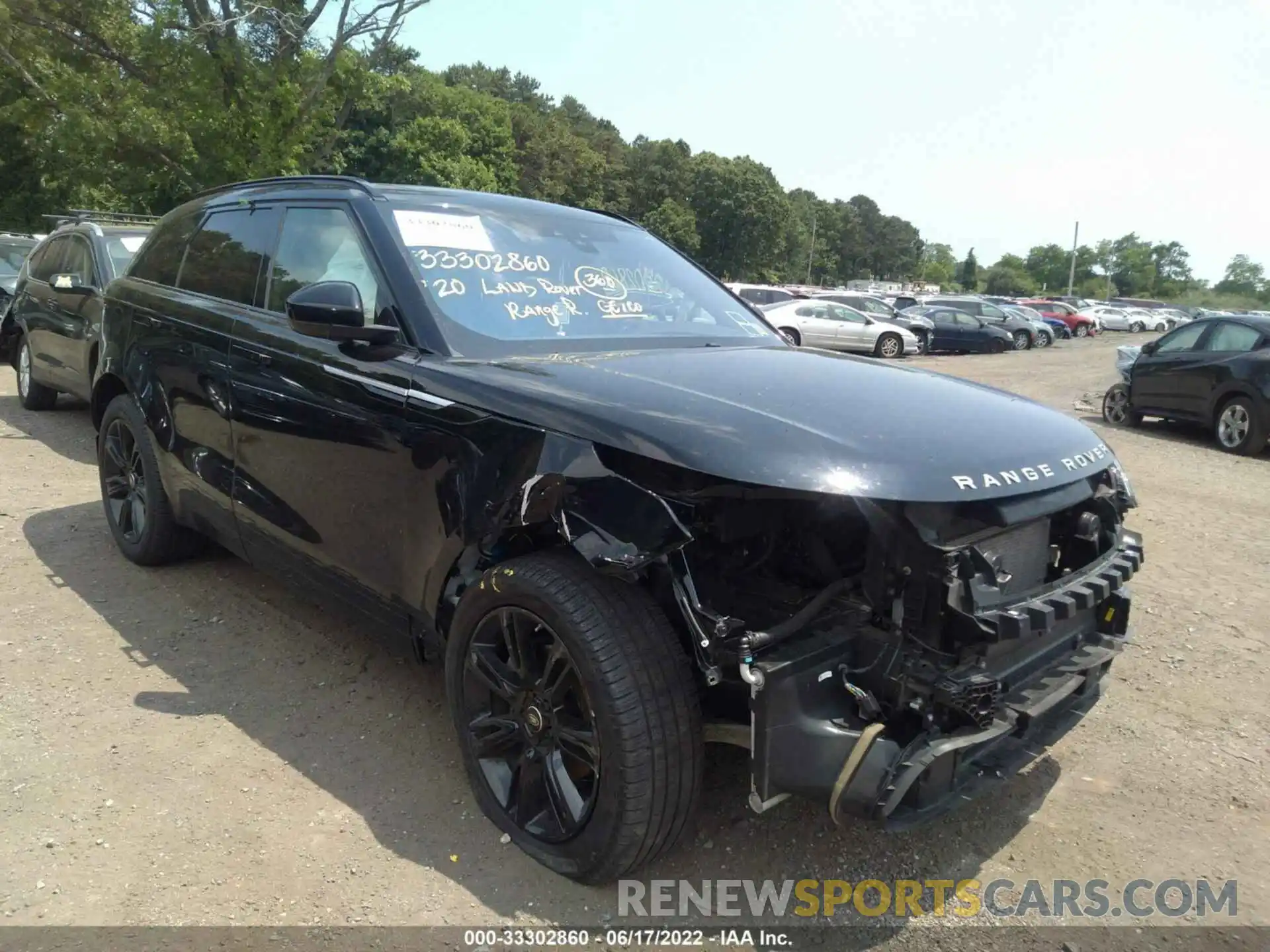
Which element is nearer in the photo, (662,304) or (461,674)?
(461,674)

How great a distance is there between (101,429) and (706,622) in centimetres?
407

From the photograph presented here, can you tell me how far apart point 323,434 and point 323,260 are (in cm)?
73

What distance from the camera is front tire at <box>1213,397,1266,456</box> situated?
10.4m

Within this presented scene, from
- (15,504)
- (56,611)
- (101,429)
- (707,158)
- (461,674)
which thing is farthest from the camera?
(707,158)

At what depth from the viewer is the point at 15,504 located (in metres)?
5.82

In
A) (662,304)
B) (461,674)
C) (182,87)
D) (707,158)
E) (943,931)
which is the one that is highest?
(707,158)

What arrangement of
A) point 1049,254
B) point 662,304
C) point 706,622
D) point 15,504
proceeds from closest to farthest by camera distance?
point 706,622
point 662,304
point 15,504
point 1049,254

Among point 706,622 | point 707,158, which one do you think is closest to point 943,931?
point 706,622

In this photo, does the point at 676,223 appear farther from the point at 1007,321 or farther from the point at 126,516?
the point at 126,516

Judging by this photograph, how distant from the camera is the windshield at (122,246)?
749 cm

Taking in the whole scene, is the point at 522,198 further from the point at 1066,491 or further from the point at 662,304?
the point at 1066,491

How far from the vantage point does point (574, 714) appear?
248cm

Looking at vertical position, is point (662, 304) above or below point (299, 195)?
below

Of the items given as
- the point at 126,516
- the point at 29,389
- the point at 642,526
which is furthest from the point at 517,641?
the point at 29,389
